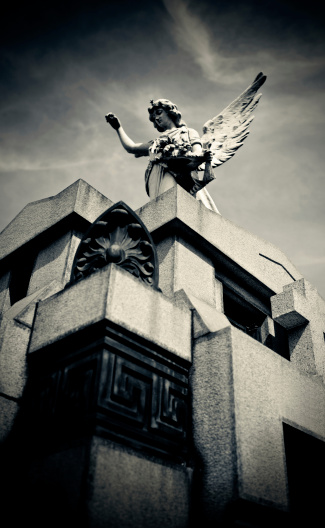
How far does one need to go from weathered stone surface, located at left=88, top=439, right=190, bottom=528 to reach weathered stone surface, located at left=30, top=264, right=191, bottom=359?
994 millimetres

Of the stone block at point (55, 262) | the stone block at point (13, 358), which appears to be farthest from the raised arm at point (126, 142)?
the stone block at point (13, 358)

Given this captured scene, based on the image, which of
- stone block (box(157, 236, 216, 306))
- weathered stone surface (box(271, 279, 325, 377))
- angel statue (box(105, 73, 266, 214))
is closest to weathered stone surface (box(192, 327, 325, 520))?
stone block (box(157, 236, 216, 306))

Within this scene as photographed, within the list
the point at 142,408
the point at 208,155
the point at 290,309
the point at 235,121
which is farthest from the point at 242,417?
the point at 235,121

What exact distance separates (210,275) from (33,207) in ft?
9.03

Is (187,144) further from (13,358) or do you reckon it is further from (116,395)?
(116,395)

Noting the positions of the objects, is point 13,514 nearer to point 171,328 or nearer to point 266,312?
point 171,328

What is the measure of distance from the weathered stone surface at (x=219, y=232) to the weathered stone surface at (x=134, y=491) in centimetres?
299

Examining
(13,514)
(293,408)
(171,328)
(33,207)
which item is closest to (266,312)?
(293,408)

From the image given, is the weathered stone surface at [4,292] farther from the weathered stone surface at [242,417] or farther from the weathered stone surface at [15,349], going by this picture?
the weathered stone surface at [242,417]

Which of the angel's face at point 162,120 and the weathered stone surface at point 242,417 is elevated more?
the angel's face at point 162,120

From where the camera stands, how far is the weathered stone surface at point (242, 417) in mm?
3779

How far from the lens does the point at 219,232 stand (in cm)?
639

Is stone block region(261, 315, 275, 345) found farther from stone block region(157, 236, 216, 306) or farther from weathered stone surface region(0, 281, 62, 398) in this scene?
weathered stone surface region(0, 281, 62, 398)

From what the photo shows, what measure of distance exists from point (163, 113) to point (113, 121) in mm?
950
